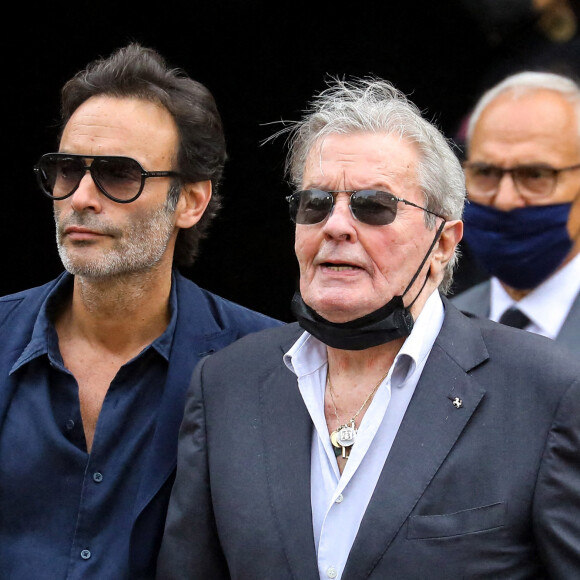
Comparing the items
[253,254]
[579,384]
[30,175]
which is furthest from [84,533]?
[30,175]

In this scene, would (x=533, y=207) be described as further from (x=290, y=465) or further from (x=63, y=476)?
(x=63, y=476)

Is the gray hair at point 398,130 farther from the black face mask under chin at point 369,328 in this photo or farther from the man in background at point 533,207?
the man in background at point 533,207

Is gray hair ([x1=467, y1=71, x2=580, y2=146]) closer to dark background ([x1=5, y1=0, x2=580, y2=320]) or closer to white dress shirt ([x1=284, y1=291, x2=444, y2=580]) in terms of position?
dark background ([x1=5, y1=0, x2=580, y2=320])

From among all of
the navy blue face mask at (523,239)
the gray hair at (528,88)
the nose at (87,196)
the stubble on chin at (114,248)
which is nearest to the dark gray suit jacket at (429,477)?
the stubble on chin at (114,248)

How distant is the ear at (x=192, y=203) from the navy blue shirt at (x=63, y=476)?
66cm

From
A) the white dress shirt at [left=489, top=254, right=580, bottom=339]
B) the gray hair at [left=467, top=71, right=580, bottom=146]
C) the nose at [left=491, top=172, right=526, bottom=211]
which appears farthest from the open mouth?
the gray hair at [left=467, top=71, right=580, bottom=146]

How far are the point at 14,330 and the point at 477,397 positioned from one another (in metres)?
1.50

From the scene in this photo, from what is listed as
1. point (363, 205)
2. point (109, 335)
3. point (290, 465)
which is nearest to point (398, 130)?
point (363, 205)

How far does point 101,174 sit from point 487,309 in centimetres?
183

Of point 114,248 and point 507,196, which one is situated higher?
point 507,196

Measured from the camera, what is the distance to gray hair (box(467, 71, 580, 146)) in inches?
144

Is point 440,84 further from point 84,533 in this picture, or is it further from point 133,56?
point 84,533

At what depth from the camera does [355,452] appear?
7.39 ft

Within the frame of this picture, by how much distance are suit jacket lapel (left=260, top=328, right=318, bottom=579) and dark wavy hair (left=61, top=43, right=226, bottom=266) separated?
893 millimetres
